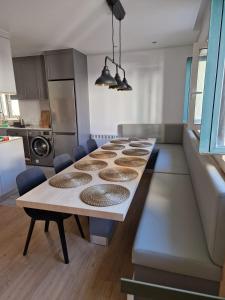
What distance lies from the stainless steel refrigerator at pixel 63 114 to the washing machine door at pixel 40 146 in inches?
9.0

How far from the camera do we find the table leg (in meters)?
A: 1.94

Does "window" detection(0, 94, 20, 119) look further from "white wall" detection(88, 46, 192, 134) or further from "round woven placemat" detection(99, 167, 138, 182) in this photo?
"round woven placemat" detection(99, 167, 138, 182)

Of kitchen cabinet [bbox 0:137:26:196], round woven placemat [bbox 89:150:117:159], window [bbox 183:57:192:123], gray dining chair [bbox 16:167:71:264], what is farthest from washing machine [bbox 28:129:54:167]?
window [bbox 183:57:192:123]

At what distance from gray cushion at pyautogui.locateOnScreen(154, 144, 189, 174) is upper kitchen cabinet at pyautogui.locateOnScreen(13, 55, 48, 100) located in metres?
2.87

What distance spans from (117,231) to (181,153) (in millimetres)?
1916


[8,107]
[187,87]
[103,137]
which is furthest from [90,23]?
[8,107]

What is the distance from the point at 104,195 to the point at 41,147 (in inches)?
134

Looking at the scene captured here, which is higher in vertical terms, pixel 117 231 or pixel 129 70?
pixel 129 70

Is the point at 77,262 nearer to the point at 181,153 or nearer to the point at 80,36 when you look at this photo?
the point at 181,153

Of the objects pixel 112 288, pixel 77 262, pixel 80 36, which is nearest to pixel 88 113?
pixel 80 36

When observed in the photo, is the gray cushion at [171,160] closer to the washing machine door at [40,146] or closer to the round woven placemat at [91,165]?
the round woven placemat at [91,165]

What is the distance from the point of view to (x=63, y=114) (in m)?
4.06

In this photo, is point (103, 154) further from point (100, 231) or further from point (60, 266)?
point (60, 266)

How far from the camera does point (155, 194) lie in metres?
2.01
